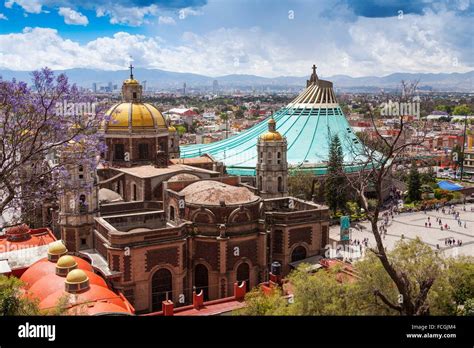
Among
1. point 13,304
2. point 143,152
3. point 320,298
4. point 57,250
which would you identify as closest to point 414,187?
point 143,152

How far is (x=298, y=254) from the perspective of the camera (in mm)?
19781

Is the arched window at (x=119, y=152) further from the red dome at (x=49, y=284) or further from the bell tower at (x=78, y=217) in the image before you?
the red dome at (x=49, y=284)

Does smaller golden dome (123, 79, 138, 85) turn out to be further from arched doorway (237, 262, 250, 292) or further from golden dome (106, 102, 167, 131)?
arched doorway (237, 262, 250, 292)

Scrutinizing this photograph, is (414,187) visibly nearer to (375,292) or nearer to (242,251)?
(242,251)

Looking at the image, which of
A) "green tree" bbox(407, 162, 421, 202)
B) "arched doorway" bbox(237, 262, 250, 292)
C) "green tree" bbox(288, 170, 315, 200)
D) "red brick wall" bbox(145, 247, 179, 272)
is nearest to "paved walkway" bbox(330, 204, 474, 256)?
"green tree" bbox(407, 162, 421, 202)

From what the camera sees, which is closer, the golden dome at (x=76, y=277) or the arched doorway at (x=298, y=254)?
the golden dome at (x=76, y=277)

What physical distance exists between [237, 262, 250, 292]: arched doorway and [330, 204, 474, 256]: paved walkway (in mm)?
10245

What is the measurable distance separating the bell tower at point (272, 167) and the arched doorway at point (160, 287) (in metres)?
8.67

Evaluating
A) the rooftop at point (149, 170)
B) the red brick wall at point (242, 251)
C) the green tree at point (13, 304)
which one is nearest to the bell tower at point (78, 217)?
the rooftop at point (149, 170)

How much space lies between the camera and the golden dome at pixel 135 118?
938 inches

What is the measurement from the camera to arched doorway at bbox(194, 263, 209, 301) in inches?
693

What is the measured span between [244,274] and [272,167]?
7.62m
